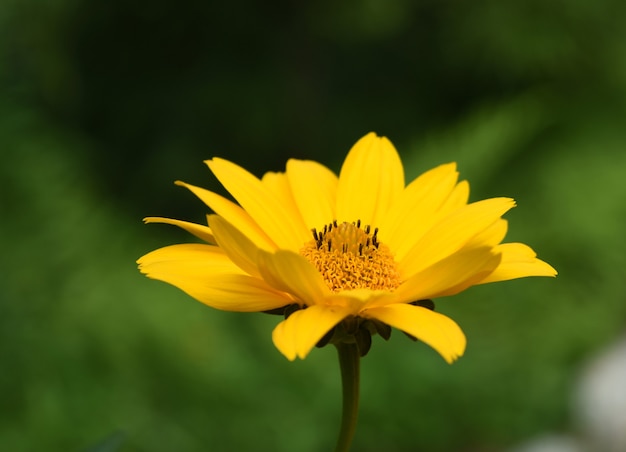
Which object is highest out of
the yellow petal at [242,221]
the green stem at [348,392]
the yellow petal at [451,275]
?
the yellow petal at [242,221]

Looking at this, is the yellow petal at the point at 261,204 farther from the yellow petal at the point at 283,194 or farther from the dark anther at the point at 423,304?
the dark anther at the point at 423,304

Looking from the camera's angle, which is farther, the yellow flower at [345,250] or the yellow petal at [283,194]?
the yellow petal at [283,194]

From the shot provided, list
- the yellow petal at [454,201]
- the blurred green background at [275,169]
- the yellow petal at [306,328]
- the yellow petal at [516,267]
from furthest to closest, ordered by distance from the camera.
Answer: the blurred green background at [275,169] < the yellow petal at [454,201] < the yellow petal at [516,267] < the yellow petal at [306,328]

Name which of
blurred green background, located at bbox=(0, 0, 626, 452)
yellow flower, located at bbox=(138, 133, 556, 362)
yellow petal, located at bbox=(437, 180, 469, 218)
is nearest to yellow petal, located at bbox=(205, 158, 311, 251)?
yellow flower, located at bbox=(138, 133, 556, 362)

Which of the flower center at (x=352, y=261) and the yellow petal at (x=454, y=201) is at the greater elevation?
the yellow petal at (x=454, y=201)

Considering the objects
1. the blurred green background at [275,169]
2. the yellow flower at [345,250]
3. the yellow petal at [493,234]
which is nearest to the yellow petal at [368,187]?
the yellow flower at [345,250]

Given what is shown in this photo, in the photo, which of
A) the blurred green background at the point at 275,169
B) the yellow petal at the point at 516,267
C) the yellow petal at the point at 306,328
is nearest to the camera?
the yellow petal at the point at 306,328
